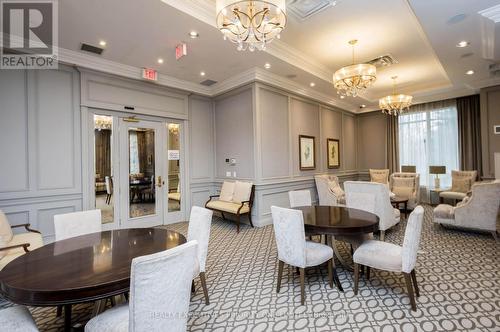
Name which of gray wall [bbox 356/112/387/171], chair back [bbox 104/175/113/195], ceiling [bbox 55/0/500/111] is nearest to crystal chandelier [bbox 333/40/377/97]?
ceiling [bbox 55/0/500/111]

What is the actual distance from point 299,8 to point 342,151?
549 centimetres

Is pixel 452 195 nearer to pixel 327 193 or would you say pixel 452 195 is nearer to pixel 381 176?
pixel 381 176

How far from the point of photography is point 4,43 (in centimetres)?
360

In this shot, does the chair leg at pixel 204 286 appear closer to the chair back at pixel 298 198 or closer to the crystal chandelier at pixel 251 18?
the chair back at pixel 298 198

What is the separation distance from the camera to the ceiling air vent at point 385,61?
5.02 metres

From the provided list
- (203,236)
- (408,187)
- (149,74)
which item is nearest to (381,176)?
(408,187)

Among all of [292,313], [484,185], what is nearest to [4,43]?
[292,313]

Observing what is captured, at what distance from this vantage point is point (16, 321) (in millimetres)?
1428

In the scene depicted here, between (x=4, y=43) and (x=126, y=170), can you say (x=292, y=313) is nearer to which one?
(x=126, y=170)

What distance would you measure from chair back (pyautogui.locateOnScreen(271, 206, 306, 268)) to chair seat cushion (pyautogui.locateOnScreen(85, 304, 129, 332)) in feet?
4.92

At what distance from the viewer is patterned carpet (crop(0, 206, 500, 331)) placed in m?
2.08

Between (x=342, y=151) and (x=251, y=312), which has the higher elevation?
(x=342, y=151)

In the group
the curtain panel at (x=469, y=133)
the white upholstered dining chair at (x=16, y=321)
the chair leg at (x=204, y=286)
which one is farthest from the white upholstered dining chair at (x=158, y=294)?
the curtain panel at (x=469, y=133)

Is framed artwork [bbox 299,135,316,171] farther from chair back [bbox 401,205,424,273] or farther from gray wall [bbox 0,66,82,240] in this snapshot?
gray wall [bbox 0,66,82,240]
